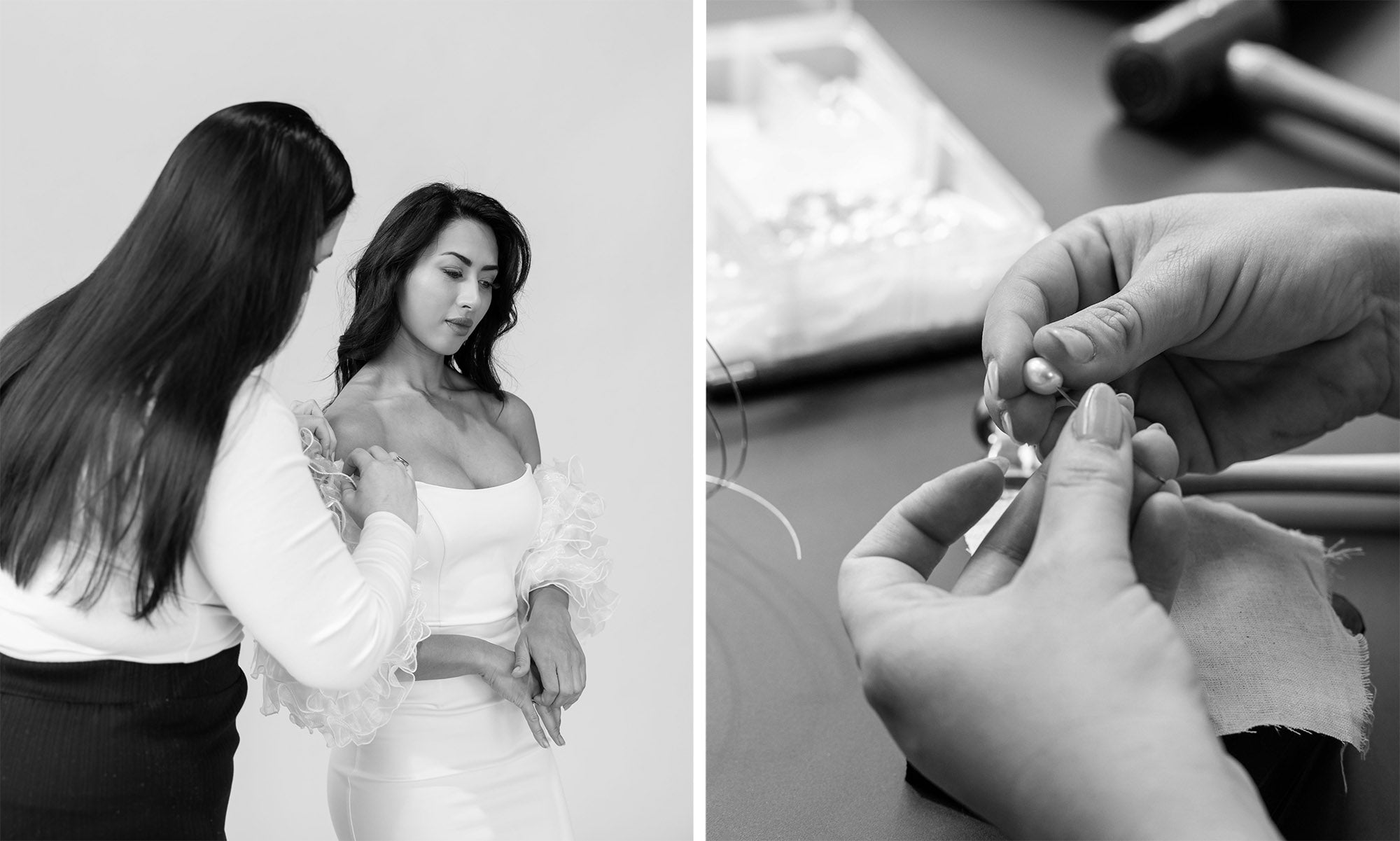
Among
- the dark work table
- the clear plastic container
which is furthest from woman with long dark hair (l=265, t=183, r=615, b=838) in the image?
the clear plastic container

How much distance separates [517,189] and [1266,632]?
0.68 meters

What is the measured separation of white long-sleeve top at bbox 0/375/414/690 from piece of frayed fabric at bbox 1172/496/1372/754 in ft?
1.68

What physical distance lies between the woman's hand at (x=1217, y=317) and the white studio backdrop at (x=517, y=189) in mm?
363

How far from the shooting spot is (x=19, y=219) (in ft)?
3.35

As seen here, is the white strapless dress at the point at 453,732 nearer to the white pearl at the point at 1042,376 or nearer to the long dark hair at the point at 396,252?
the long dark hair at the point at 396,252

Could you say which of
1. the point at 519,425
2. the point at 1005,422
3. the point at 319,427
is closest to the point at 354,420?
the point at 319,427

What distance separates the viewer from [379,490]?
82cm

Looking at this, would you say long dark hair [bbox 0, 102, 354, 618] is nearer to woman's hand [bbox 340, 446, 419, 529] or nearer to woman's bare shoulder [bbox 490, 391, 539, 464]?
woman's hand [bbox 340, 446, 419, 529]

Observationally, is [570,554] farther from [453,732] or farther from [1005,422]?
[1005,422]

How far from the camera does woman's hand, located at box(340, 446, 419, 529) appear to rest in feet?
2.66

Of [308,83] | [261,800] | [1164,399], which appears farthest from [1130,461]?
[261,800]

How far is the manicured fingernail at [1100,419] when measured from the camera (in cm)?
69

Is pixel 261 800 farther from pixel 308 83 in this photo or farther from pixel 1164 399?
pixel 1164 399

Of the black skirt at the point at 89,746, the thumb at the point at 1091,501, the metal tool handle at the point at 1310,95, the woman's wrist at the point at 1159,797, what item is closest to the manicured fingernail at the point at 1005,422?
the thumb at the point at 1091,501
